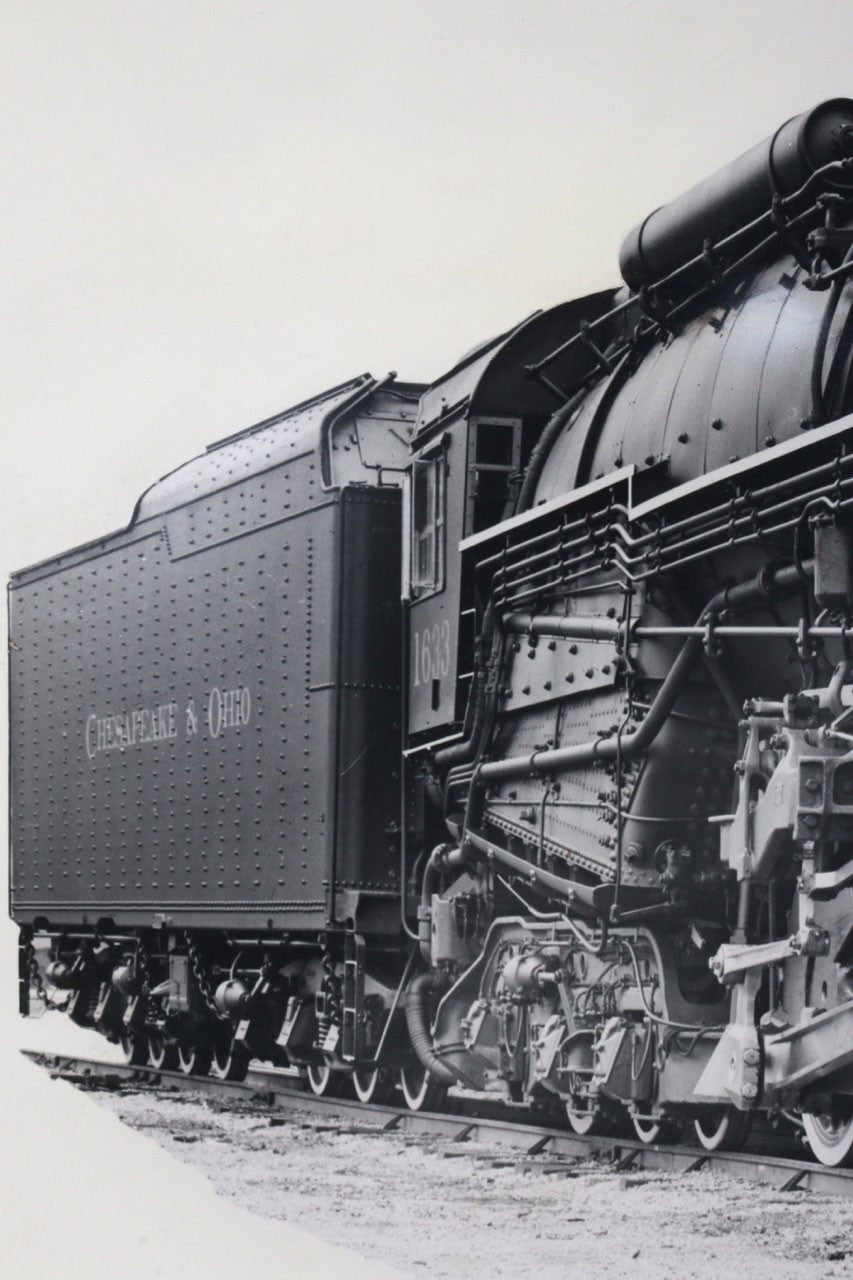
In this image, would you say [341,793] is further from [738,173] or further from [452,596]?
[738,173]

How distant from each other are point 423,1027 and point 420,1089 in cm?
71

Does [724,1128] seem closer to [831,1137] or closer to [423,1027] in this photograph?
[831,1137]

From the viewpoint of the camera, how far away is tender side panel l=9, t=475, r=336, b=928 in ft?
36.2

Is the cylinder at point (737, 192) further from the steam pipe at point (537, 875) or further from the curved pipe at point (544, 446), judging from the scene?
the steam pipe at point (537, 875)


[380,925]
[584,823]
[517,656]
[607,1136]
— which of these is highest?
[517,656]

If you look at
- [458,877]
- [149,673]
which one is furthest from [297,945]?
[149,673]

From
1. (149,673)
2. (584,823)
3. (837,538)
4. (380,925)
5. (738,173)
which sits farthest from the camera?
(149,673)

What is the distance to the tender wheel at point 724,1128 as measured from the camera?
25.8 ft

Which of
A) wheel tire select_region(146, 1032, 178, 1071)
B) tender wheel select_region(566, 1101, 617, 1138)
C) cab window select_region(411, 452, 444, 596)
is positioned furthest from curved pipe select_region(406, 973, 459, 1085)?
wheel tire select_region(146, 1032, 178, 1071)

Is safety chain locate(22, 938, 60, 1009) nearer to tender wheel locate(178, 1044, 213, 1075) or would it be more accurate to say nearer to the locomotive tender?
the locomotive tender

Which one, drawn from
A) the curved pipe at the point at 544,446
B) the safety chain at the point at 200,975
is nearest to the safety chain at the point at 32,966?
the safety chain at the point at 200,975

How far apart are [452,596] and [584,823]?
176cm

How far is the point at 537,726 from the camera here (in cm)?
891

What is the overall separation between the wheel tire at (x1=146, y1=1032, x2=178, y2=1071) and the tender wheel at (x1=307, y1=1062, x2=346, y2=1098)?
2.04 metres
